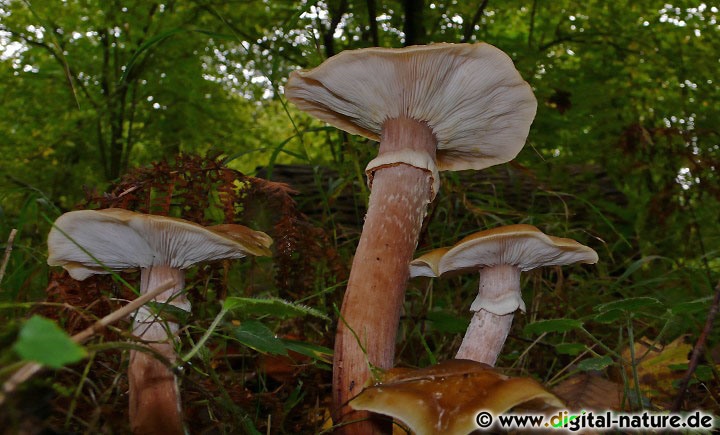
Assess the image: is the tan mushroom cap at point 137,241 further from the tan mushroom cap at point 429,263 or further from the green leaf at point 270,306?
the tan mushroom cap at point 429,263

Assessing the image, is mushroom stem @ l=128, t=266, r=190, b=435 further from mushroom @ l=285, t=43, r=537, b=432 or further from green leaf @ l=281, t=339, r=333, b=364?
mushroom @ l=285, t=43, r=537, b=432

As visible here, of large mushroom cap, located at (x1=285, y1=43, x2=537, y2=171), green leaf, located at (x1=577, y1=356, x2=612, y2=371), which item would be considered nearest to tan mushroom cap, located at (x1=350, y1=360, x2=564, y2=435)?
green leaf, located at (x1=577, y1=356, x2=612, y2=371)

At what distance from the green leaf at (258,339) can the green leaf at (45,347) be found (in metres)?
0.93

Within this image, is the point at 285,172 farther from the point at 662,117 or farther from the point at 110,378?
the point at 662,117

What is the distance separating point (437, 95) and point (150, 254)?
150cm

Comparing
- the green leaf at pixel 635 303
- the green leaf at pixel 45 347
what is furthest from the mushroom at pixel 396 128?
the green leaf at pixel 45 347

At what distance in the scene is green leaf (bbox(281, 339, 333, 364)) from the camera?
204cm

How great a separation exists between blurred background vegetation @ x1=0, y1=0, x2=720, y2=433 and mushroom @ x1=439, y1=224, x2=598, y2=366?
48 cm

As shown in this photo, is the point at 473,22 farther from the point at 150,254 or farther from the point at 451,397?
the point at 451,397

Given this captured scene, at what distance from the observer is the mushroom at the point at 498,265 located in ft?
7.34

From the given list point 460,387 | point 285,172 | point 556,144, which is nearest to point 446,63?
→ point 460,387

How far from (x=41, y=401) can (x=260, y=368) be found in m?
1.73

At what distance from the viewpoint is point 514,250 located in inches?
92.7

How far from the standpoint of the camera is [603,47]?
6.56 m
